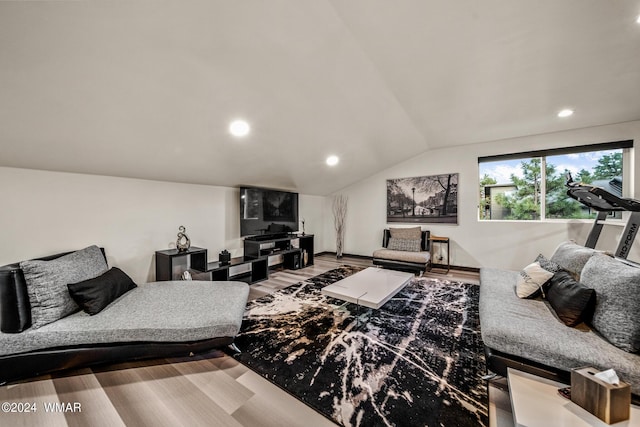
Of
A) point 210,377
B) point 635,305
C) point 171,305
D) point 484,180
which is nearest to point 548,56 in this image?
point 635,305

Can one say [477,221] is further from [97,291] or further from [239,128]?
[97,291]

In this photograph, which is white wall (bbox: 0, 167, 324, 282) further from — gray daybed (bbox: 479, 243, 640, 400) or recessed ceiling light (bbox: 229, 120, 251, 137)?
gray daybed (bbox: 479, 243, 640, 400)

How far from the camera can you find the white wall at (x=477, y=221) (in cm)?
337

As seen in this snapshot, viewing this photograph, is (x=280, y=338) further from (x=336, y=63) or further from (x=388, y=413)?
(x=336, y=63)

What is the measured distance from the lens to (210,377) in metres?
1.60

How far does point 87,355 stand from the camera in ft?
5.23

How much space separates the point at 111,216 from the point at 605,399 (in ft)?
13.6

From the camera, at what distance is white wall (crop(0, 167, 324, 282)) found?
2.10m

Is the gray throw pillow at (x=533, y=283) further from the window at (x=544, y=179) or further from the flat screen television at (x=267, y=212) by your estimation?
the flat screen television at (x=267, y=212)

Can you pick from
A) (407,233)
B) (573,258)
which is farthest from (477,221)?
(573,258)

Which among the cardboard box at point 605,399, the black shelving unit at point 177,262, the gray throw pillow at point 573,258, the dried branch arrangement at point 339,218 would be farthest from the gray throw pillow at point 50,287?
the dried branch arrangement at point 339,218

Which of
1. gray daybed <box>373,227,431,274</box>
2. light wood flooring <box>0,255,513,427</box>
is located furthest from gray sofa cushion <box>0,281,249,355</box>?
gray daybed <box>373,227,431,274</box>

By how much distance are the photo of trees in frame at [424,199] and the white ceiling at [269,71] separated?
163cm

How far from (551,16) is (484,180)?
315 cm
